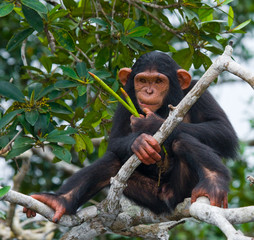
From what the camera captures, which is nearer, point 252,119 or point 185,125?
point 185,125

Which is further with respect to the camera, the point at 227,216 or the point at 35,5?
the point at 35,5

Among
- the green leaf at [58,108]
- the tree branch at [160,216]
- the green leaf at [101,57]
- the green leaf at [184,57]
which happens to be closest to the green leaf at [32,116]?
the green leaf at [58,108]

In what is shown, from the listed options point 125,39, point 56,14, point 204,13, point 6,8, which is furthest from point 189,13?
point 6,8

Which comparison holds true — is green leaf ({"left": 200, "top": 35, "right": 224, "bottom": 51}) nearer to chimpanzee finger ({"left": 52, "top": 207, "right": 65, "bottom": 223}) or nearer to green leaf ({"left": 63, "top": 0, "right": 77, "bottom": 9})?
green leaf ({"left": 63, "top": 0, "right": 77, "bottom": 9})

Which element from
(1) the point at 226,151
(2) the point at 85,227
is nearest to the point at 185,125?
(1) the point at 226,151

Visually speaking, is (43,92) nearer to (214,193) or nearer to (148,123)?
(148,123)

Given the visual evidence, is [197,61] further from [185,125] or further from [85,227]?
[85,227]

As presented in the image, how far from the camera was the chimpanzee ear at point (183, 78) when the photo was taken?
432 centimetres

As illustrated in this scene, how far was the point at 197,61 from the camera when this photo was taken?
14.6 ft

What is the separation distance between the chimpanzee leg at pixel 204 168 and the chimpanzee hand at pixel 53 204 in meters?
1.02

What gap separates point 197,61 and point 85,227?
76.3 inches

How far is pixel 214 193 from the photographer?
3.08 meters

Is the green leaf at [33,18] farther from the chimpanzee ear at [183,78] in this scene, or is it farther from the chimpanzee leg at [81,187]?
the chimpanzee ear at [183,78]

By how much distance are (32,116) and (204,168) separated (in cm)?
141
